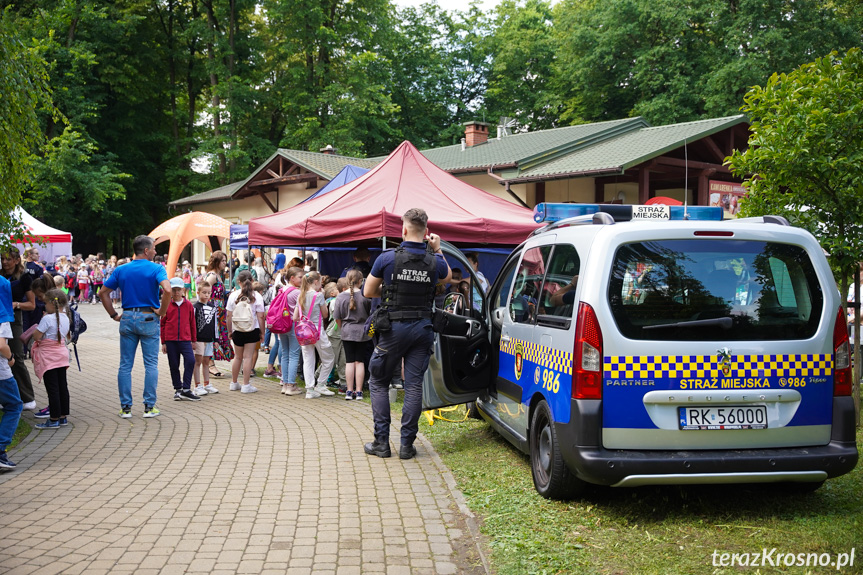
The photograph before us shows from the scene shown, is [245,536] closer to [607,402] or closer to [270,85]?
[607,402]

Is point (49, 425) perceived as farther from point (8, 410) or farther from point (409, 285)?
point (409, 285)

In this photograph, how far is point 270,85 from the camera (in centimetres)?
4256

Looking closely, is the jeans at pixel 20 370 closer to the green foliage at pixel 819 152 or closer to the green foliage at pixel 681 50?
the green foliage at pixel 819 152

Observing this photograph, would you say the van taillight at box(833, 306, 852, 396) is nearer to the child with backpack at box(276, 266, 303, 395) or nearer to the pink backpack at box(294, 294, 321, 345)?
the pink backpack at box(294, 294, 321, 345)

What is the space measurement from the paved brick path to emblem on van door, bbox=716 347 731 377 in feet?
6.16

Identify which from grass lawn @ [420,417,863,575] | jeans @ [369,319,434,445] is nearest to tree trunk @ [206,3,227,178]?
jeans @ [369,319,434,445]

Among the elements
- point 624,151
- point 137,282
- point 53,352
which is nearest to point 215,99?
point 624,151

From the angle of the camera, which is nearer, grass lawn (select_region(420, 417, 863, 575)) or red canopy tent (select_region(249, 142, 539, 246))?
grass lawn (select_region(420, 417, 863, 575))

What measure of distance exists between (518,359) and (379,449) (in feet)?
5.33

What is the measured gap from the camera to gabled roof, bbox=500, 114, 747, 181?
19.1m

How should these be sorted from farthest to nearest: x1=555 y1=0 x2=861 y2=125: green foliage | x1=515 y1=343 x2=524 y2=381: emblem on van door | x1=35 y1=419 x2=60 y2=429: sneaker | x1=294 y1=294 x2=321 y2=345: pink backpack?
x1=555 y1=0 x2=861 y2=125: green foliage
x1=294 y1=294 x2=321 y2=345: pink backpack
x1=35 y1=419 x2=60 y2=429: sneaker
x1=515 y1=343 x2=524 y2=381: emblem on van door

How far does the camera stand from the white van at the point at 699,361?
457 cm

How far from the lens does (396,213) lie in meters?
10.3

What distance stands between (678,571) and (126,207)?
41517mm
